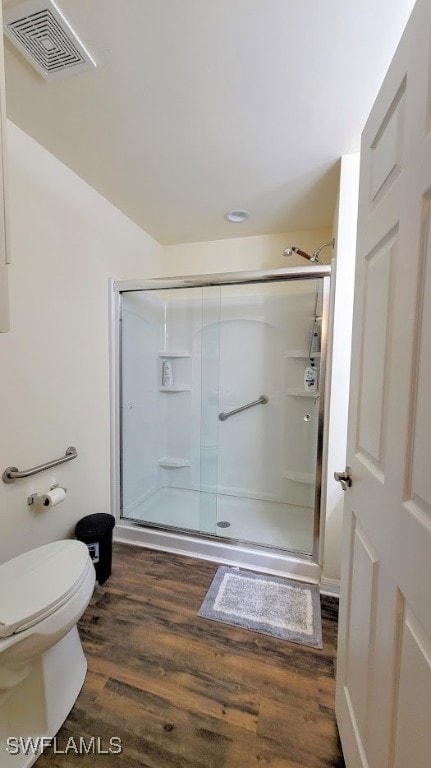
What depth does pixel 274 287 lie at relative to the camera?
2.50m

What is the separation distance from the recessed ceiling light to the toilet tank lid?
7.41ft

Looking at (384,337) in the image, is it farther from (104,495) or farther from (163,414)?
(163,414)

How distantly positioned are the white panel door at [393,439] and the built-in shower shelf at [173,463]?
1.99 metres

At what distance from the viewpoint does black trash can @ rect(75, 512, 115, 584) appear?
1.72 m

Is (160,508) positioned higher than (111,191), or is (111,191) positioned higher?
(111,191)

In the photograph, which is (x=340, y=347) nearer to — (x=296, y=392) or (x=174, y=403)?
(x=296, y=392)

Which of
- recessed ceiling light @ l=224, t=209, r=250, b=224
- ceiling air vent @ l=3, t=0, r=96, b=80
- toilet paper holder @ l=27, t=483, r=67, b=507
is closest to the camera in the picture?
ceiling air vent @ l=3, t=0, r=96, b=80

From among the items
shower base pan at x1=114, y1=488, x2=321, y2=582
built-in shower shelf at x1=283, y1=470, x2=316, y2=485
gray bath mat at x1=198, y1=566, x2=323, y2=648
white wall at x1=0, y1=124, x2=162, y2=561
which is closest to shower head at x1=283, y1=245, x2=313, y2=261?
white wall at x1=0, y1=124, x2=162, y2=561

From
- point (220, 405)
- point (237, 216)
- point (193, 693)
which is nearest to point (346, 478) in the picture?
point (193, 693)

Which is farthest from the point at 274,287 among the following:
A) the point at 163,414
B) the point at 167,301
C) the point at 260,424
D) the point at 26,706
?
the point at 26,706

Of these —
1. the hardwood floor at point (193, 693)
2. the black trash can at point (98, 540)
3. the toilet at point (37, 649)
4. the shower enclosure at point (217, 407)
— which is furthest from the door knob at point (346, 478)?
the black trash can at point (98, 540)

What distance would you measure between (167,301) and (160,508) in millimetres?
1829

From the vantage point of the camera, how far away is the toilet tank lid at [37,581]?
3.17 ft

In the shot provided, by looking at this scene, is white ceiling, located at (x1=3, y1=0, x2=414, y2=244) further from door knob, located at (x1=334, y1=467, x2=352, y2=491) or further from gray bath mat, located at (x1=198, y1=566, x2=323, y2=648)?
gray bath mat, located at (x1=198, y1=566, x2=323, y2=648)
